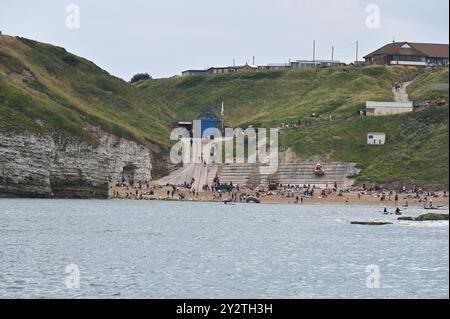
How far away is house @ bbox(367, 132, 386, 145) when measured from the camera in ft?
587

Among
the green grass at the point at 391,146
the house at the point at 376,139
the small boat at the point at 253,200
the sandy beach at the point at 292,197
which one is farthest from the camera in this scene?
the house at the point at 376,139

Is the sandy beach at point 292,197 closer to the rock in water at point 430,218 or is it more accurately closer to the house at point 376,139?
the house at point 376,139

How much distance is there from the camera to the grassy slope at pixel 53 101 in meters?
159

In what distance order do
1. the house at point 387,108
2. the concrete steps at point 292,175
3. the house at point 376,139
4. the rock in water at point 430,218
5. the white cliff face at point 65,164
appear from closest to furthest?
1. the rock in water at point 430,218
2. the white cliff face at point 65,164
3. the concrete steps at point 292,175
4. the house at point 376,139
5. the house at point 387,108

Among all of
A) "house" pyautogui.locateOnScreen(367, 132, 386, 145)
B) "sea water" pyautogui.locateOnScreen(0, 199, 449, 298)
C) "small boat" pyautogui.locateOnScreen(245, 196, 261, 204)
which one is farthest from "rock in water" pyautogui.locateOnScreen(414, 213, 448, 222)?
"house" pyautogui.locateOnScreen(367, 132, 386, 145)

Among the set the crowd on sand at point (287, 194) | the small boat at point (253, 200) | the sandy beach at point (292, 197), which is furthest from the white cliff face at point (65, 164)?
the small boat at point (253, 200)

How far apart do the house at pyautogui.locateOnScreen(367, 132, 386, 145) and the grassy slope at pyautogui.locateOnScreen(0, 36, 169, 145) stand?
33.8 m

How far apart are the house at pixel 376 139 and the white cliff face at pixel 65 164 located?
35.0 m

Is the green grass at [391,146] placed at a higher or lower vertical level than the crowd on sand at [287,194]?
higher

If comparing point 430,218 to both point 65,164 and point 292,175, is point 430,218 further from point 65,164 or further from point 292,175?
point 292,175

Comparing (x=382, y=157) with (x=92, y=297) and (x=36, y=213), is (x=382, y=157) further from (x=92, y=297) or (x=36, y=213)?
(x=92, y=297)

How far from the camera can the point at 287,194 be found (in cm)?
15912
